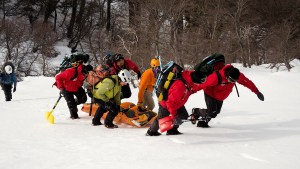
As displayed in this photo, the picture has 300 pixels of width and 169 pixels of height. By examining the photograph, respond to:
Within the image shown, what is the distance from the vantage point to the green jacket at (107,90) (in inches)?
284

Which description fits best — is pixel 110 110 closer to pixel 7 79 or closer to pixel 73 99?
pixel 73 99

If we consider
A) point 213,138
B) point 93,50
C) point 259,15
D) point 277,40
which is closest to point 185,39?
point 277,40

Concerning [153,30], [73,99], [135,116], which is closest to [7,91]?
[73,99]

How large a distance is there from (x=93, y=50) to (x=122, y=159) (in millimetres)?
26719

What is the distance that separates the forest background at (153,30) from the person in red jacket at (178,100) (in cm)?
1696

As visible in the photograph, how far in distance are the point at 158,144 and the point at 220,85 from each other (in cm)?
172

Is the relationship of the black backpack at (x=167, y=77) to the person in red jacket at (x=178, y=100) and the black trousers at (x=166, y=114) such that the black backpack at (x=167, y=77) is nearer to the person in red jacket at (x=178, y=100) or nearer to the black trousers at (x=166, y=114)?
the person in red jacket at (x=178, y=100)

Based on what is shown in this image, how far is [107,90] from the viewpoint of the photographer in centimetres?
725

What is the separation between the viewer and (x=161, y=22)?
23.7 metres

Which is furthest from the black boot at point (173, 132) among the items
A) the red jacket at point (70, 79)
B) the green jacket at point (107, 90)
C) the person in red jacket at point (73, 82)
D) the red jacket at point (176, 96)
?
the red jacket at point (70, 79)

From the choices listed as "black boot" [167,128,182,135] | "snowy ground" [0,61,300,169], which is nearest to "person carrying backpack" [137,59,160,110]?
"snowy ground" [0,61,300,169]

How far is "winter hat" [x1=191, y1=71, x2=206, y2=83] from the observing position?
6.45 meters

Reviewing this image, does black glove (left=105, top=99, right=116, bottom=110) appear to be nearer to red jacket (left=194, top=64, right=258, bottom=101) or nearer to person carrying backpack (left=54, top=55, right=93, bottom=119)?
person carrying backpack (left=54, top=55, right=93, bottom=119)

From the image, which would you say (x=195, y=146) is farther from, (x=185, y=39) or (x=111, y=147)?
(x=185, y=39)
